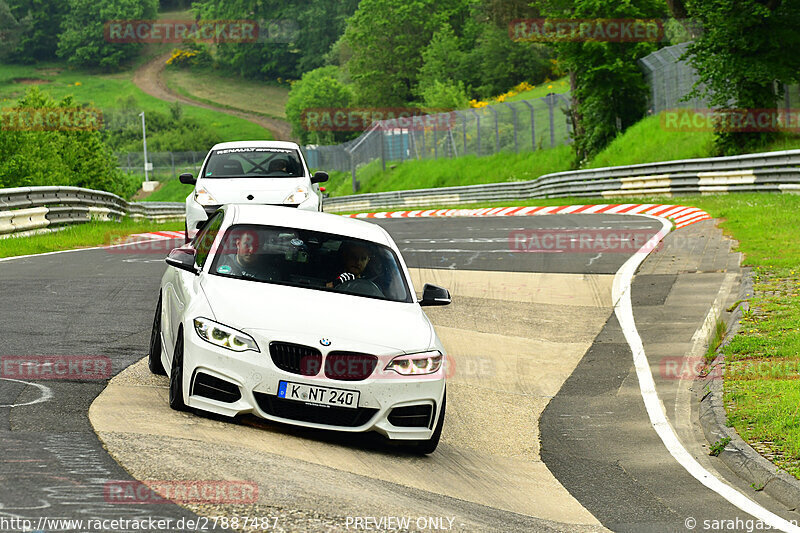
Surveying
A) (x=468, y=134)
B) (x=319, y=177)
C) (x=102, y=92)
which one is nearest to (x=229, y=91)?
(x=102, y=92)

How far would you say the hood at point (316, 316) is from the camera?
711 centimetres

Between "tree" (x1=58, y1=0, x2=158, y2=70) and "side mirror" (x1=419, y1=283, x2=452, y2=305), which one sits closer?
"side mirror" (x1=419, y1=283, x2=452, y2=305)

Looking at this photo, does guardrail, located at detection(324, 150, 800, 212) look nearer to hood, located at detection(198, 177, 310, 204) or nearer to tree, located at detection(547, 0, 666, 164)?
tree, located at detection(547, 0, 666, 164)

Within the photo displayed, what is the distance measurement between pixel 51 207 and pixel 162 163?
8850 cm

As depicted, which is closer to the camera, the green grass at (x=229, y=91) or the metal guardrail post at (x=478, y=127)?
the metal guardrail post at (x=478, y=127)

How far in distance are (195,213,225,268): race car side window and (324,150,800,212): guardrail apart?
1914cm

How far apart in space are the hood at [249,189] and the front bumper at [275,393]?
926 centimetres

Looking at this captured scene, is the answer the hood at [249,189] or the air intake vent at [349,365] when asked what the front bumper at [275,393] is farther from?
the hood at [249,189]

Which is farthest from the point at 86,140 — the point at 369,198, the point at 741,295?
the point at 741,295

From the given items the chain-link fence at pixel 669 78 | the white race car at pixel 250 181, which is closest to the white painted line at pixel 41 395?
the white race car at pixel 250 181

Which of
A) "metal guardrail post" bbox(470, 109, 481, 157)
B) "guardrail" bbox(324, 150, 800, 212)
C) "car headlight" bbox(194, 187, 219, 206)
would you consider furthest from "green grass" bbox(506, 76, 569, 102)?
"car headlight" bbox(194, 187, 219, 206)

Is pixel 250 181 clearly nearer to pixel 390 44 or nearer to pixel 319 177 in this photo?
pixel 319 177

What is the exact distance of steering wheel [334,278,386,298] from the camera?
8133 millimetres

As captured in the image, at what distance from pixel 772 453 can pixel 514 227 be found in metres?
17.3
